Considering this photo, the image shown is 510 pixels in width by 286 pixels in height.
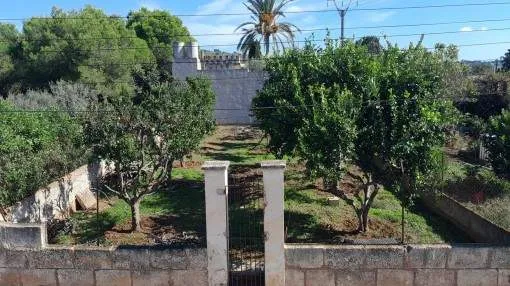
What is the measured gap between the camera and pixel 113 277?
7.41 meters

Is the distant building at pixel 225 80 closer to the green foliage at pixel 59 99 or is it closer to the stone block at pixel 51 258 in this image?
the green foliage at pixel 59 99

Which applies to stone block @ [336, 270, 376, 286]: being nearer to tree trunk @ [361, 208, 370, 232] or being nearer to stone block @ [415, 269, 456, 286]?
stone block @ [415, 269, 456, 286]

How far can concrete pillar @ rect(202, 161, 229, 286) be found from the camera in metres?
7.10

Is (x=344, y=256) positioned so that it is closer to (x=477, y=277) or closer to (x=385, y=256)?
(x=385, y=256)

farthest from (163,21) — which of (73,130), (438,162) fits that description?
(438,162)

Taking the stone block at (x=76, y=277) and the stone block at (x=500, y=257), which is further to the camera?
the stone block at (x=76, y=277)

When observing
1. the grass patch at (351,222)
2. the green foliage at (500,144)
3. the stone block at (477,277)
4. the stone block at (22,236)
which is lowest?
the grass patch at (351,222)

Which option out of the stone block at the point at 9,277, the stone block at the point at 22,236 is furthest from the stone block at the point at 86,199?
the stone block at the point at 22,236

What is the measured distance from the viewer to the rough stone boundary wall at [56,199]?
33.4 feet

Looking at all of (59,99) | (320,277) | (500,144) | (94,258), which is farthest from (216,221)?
(59,99)

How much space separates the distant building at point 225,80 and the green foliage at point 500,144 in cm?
2080

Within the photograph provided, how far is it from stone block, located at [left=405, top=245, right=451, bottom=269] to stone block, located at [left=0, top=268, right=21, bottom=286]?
6.01m

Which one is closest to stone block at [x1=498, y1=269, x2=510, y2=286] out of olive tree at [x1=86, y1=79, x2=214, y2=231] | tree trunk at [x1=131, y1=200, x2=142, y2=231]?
olive tree at [x1=86, y1=79, x2=214, y2=231]

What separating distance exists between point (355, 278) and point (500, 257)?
2.18 meters
